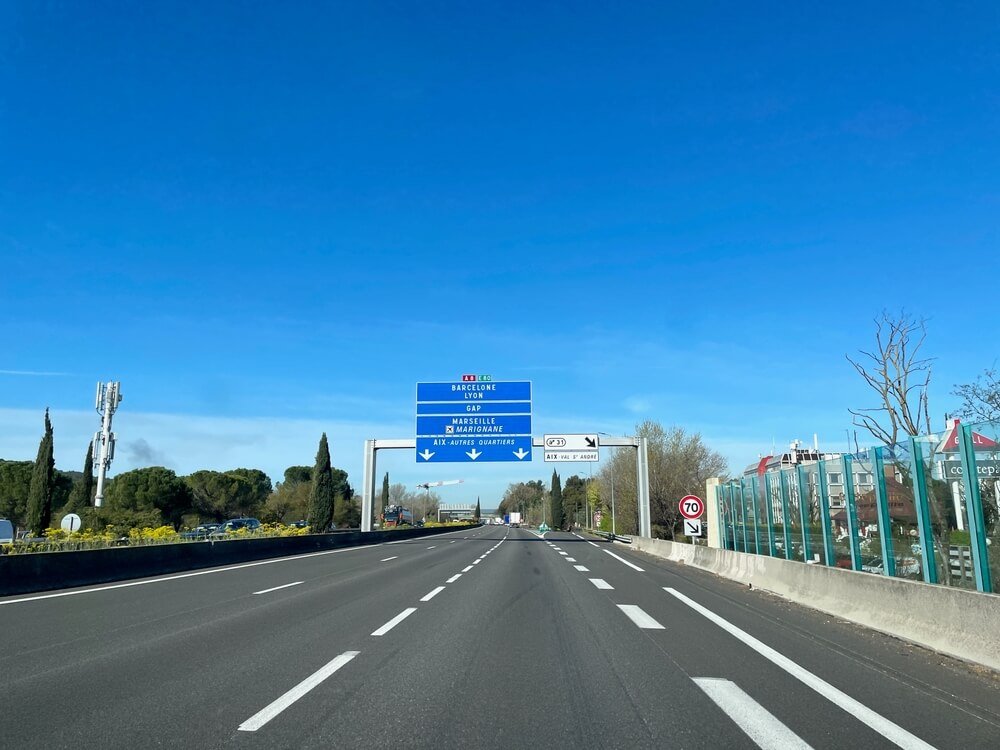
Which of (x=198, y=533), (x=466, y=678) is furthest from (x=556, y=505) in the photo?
(x=466, y=678)

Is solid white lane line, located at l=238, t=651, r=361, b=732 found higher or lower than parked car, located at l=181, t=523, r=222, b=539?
lower

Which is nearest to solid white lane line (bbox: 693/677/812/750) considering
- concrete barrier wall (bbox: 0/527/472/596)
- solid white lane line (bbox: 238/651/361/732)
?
solid white lane line (bbox: 238/651/361/732)

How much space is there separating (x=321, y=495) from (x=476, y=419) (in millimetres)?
22116

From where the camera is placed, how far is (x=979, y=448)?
9.18 meters

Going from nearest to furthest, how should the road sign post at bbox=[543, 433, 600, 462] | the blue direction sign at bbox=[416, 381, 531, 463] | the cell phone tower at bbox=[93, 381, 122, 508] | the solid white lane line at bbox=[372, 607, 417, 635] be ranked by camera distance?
the solid white lane line at bbox=[372, 607, 417, 635] → the blue direction sign at bbox=[416, 381, 531, 463] → the road sign post at bbox=[543, 433, 600, 462] → the cell phone tower at bbox=[93, 381, 122, 508]

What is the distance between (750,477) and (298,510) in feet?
247

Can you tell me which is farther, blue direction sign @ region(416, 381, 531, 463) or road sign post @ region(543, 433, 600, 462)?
road sign post @ region(543, 433, 600, 462)

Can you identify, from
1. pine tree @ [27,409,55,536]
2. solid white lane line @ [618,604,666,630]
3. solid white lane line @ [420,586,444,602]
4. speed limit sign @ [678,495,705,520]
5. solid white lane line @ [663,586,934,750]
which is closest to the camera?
solid white lane line @ [663,586,934,750]

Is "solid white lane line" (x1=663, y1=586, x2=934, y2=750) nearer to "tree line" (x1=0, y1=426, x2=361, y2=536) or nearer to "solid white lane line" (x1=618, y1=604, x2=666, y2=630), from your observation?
"solid white lane line" (x1=618, y1=604, x2=666, y2=630)

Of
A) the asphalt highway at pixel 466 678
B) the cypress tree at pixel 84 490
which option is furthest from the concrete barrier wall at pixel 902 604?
the cypress tree at pixel 84 490

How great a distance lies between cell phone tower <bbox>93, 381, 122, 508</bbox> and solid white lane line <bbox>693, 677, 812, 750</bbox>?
6583cm

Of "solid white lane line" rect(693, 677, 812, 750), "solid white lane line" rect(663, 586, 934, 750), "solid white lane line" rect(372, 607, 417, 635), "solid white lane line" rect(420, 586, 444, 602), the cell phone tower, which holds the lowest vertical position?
"solid white lane line" rect(663, 586, 934, 750)

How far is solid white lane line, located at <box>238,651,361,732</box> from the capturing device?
5430 mm

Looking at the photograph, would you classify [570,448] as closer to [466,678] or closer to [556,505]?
[466,678]
